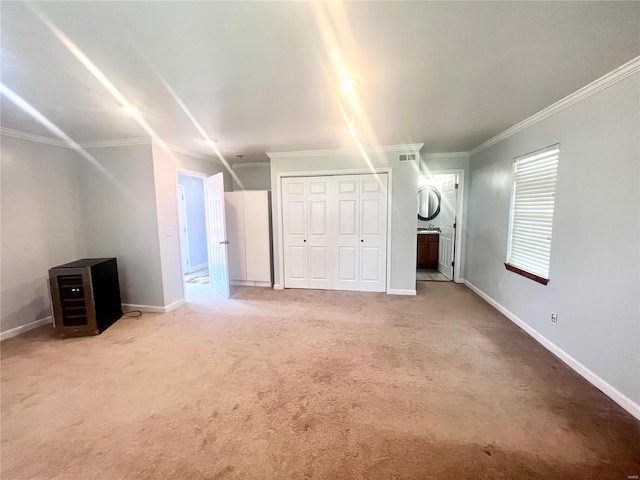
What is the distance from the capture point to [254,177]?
5469 millimetres

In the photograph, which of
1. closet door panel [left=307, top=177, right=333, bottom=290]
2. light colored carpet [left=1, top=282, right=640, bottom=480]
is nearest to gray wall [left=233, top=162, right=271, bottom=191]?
closet door panel [left=307, top=177, right=333, bottom=290]

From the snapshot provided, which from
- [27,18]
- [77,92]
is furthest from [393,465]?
[77,92]

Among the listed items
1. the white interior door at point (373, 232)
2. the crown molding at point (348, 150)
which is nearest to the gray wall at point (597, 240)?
the crown molding at point (348, 150)

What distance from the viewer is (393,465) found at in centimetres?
150

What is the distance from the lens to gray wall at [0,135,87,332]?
3.05 meters

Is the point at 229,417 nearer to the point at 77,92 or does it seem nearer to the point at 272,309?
the point at 272,309

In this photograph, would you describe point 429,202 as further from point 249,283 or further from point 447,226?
point 249,283

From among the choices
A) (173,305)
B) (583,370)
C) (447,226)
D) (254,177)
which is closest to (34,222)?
(173,305)

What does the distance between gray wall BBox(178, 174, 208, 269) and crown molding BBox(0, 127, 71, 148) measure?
2.45 metres

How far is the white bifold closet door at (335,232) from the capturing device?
14.4ft

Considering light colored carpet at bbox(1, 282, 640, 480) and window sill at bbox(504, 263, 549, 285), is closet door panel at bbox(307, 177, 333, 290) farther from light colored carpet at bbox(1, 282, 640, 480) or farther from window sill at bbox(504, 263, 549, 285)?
window sill at bbox(504, 263, 549, 285)

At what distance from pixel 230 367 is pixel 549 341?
312cm

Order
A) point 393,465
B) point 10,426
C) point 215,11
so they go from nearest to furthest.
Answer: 1. point 215,11
2. point 393,465
3. point 10,426

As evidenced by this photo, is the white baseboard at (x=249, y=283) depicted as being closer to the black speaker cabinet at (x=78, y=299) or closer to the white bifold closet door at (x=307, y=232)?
the white bifold closet door at (x=307, y=232)
